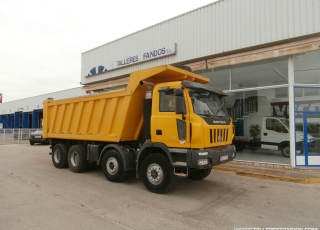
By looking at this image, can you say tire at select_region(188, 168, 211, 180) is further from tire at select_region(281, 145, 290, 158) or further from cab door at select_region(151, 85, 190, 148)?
tire at select_region(281, 145, 290, 158)

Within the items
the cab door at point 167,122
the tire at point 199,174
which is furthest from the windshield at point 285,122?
the cab door at point 167,122

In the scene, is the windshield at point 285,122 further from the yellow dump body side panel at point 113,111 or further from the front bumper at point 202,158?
the front bumper at point 202,158

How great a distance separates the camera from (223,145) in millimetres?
6082

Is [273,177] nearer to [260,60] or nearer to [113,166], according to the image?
[260,60]

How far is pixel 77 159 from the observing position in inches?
324

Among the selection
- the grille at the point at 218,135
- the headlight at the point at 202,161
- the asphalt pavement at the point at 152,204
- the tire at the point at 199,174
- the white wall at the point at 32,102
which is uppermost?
the white wall at the point at 32,102

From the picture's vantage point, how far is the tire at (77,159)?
A: 8.02 meters

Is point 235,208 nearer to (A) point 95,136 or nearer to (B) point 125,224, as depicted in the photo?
(B) point 125,224

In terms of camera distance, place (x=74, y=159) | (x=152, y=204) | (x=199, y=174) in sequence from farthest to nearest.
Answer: (x=74, y=159)
(x=199, y=174)
(x=152, y=204)

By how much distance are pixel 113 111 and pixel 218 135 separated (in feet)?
10.5

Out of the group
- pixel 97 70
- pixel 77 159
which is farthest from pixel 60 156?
pixel 97 70

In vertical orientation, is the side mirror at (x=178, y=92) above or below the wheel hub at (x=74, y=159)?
above

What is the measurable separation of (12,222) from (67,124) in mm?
4993

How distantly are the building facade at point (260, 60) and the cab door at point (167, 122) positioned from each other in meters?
3.09
